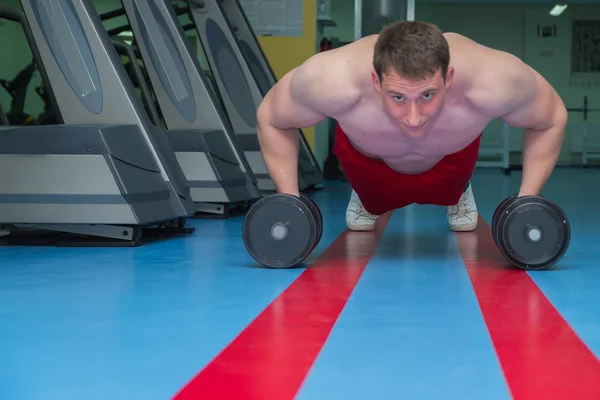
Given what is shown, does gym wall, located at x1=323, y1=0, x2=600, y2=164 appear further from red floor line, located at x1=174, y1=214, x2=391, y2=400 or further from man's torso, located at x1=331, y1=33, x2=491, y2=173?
red floor line, located at x1=174, y1=214, x2=391, y2=400

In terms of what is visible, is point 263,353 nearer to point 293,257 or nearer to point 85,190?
point 293,257

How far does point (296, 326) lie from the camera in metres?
1.91

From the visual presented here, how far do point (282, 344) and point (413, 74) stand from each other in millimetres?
843

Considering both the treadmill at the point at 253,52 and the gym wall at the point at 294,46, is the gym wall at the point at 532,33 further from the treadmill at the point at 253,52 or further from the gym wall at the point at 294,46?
the treadmill at the point at 253,52

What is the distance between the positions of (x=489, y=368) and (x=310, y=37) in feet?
23.0

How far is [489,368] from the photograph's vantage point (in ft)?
5.13

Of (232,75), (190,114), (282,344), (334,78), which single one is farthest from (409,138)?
(232,75)

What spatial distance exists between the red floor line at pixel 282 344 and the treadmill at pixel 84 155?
0.95 metres

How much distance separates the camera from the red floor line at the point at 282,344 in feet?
4.65

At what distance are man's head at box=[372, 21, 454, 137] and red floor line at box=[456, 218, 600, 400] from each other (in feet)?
1.76

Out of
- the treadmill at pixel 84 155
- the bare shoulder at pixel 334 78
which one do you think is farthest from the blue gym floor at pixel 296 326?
the bare shoulder at pixel 334 78

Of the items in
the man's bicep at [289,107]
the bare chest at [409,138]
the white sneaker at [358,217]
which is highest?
the man's bicep at [289,107]

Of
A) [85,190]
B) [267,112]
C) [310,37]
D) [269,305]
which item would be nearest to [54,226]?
[85,190]

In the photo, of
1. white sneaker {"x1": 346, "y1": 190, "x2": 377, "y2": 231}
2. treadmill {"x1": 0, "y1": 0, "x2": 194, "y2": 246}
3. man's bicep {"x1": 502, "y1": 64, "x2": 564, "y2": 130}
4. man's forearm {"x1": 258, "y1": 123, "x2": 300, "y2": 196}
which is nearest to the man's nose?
man's bicep {"x1": 502, "y1": 64, "x2": 564, "y2": 130}
